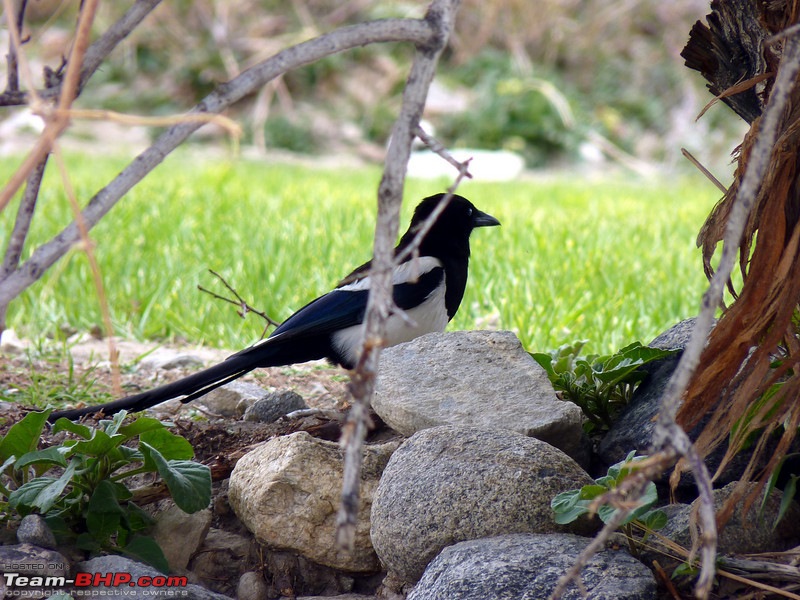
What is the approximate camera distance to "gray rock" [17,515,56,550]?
74.2 inches

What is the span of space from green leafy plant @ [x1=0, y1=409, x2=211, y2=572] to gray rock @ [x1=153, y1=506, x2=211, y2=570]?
0.19 feet

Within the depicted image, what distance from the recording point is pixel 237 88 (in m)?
1.39

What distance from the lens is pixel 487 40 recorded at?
14.0m

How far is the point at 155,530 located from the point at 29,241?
137 inches

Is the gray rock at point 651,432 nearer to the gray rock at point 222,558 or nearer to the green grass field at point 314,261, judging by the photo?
the gray rock at point 222,558

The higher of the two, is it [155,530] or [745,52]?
[745,52]

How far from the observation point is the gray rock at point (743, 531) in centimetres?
183

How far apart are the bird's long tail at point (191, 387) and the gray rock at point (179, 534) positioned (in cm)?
55

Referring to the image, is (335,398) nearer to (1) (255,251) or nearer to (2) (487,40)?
(1) (255,251)

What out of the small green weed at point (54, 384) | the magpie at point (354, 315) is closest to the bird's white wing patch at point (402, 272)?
the magpie at point (354, 315)

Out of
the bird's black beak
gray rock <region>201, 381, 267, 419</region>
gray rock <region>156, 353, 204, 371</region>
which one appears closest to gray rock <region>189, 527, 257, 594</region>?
gray rock <region>201, 381, 267, 419</region>

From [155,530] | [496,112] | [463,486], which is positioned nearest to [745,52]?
[463,486]

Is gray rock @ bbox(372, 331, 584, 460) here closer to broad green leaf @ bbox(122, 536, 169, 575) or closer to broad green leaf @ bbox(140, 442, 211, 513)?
broad green leaf @ bbox(140, 442, 211, 513)

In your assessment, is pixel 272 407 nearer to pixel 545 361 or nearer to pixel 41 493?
pixel 545 361
